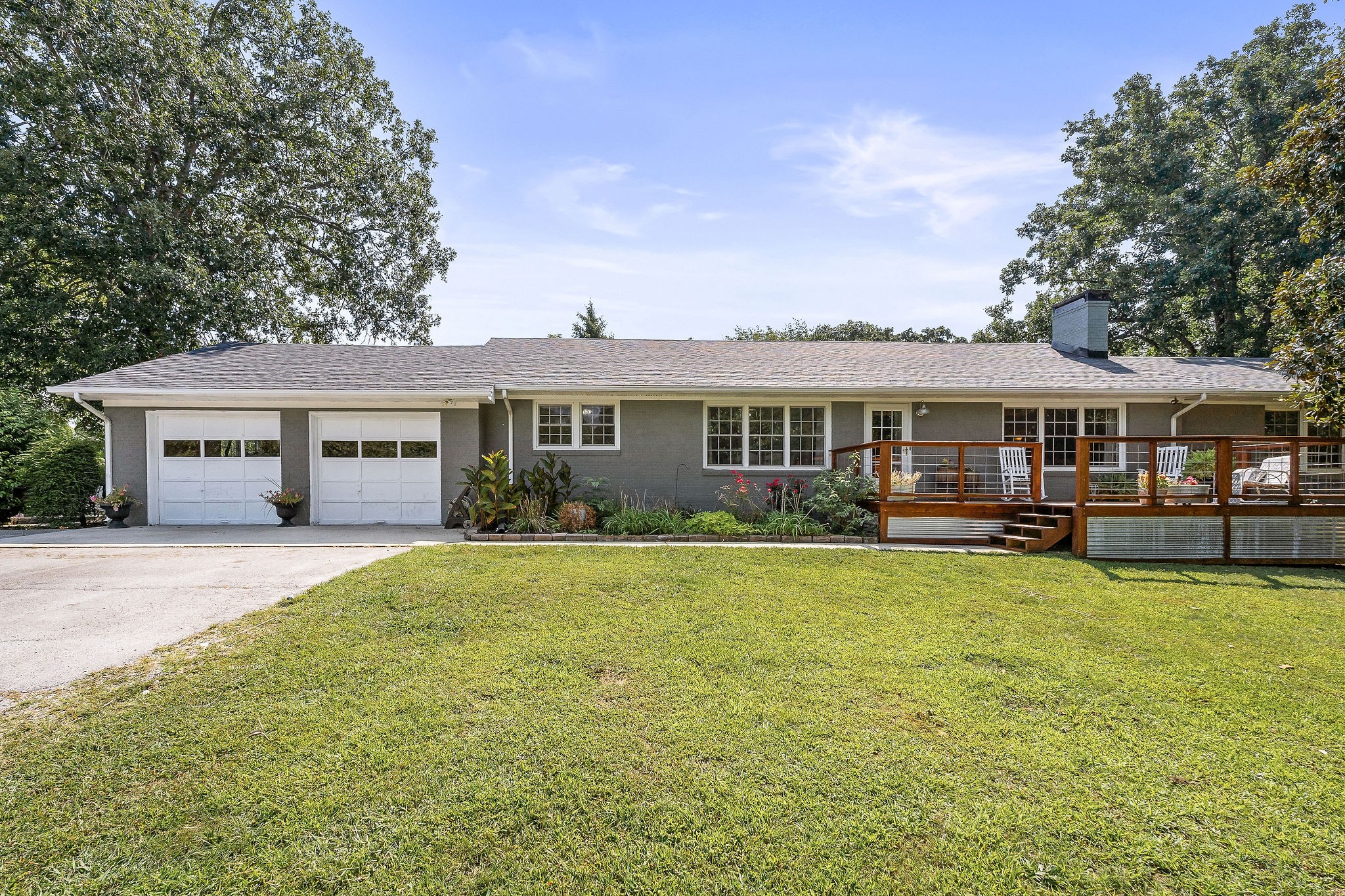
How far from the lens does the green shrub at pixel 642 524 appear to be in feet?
29.8

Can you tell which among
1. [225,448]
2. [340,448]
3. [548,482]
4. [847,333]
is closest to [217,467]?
[225,448]

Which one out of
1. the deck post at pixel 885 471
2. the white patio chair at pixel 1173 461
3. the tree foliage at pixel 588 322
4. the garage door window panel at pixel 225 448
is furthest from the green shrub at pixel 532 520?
the tree foliage at pixel 588 322

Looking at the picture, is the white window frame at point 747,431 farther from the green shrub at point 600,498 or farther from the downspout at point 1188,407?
the downspout at point 1188,407

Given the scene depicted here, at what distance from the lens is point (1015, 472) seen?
969 cm

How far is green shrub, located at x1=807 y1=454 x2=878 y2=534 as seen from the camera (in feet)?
29.8

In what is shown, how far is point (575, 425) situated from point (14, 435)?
38.3 feet

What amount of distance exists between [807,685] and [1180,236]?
2261 cm

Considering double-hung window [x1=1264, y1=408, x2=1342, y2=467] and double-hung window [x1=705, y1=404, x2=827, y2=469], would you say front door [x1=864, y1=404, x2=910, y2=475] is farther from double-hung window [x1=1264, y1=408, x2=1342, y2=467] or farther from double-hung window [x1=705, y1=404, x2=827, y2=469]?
double-hung window [x1=1264, y1=408, x2=1342, y2=467]

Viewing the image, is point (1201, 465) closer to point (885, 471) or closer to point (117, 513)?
point (885, 471)

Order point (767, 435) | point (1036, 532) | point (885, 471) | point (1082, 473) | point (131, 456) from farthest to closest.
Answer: point (767, 435) < point (131, 456) < point (885, 471) < point (1036, 532) < point (1082, 473)

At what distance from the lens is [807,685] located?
3.50 meters

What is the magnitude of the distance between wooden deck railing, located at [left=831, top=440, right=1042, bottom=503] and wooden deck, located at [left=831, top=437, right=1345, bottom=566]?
6cm

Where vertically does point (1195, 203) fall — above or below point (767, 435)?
above

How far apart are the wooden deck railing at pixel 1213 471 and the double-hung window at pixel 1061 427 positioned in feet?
0.86
